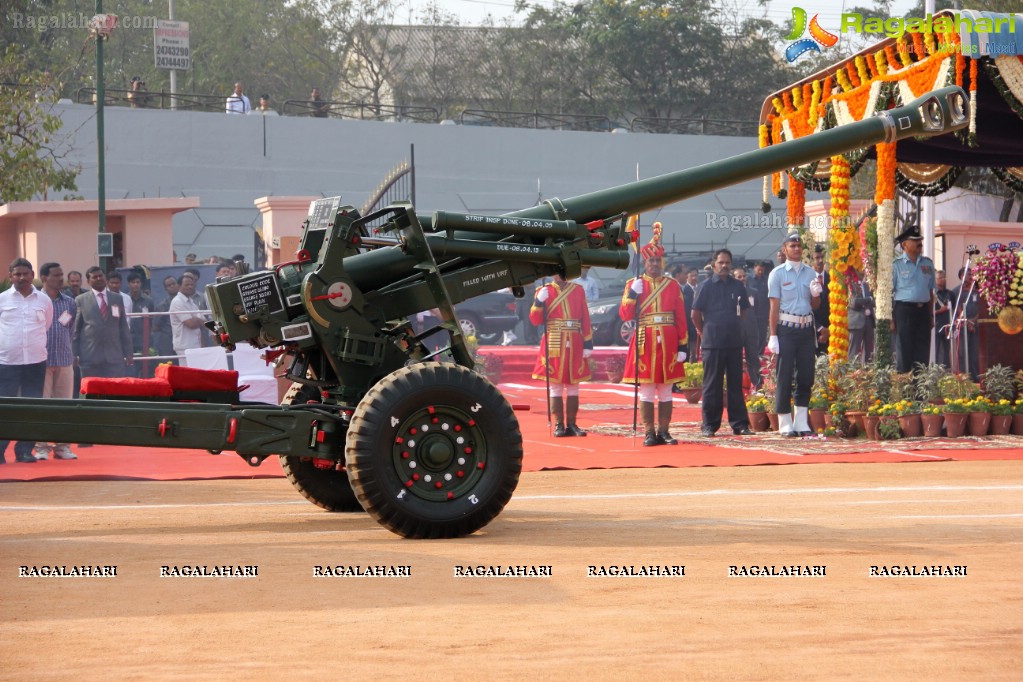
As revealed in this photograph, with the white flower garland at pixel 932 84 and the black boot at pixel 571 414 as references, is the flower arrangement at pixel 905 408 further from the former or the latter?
the black boot at pixel 571 414

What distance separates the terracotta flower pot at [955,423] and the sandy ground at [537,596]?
4731mm

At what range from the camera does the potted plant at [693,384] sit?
66.1 feet

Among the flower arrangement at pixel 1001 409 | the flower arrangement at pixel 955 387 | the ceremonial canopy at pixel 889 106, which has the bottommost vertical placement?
the flower arrangement at pixel 1001 409

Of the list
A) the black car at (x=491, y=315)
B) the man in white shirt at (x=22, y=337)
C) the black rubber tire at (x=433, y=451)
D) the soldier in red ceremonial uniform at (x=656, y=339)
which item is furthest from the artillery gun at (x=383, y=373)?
the black car at (x=491, y=315)

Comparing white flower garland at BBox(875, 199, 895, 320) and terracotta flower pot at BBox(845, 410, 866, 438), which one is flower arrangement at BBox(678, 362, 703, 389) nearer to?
white flower garland at BBox(875, 199, 895, 320)

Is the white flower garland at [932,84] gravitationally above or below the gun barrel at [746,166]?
above

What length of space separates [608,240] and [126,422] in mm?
3135

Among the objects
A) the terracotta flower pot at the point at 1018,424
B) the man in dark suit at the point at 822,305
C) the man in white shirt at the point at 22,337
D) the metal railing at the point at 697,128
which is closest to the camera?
the man in white shirt at the point at 22,337

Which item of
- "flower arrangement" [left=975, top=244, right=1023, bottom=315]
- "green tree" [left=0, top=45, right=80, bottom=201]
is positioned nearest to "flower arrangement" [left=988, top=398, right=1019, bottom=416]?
"flower arrangement" [left=975, top=244, right=1023, bottom=315]

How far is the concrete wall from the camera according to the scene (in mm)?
34750

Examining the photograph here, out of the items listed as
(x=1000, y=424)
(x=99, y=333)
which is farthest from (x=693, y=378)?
(x=99, y=333)

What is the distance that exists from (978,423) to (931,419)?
1.83 ft

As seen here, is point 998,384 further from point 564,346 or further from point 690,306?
point 690,306

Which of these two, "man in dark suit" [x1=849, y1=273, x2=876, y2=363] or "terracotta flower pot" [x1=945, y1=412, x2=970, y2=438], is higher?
"man in dark suit" [x1=849, y1=273, x2=876, y2=363]
